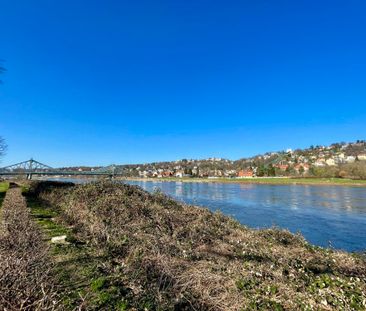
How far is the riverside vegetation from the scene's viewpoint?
16.0ft

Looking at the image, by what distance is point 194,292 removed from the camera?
6023mm

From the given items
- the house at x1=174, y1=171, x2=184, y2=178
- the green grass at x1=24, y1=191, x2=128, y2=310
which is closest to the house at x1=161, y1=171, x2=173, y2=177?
the house at x1=174, y1=171, x2=184, y2=178

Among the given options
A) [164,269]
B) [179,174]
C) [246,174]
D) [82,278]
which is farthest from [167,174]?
[82,278]

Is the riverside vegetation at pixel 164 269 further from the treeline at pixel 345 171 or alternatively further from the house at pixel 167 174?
the house at pixel 167 174

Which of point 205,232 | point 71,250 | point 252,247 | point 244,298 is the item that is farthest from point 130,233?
point 244,298

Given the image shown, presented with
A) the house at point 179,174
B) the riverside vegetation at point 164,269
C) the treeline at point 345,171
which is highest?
the house at point 179,174

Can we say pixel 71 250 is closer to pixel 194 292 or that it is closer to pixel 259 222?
pixel 194 292

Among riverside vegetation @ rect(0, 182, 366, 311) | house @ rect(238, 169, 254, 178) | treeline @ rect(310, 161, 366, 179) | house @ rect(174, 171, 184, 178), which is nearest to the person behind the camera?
riverside vegetation @ rect(0, 182, 366, 311)

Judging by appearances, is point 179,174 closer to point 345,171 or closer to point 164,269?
point 345,171

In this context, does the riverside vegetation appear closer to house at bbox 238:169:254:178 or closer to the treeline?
the treeline

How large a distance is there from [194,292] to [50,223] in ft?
26.2

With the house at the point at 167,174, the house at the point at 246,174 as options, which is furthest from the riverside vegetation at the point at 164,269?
the house at the point at 167,174

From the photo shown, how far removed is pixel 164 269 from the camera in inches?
265

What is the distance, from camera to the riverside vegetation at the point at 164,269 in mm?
4875
